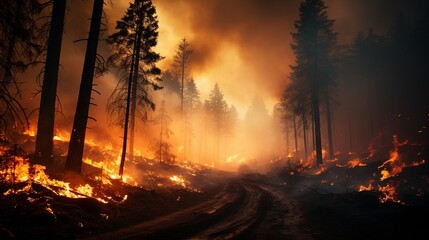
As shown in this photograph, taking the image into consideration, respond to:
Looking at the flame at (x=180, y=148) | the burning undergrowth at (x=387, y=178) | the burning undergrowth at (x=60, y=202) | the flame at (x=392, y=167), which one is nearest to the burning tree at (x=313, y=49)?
the burning undergrowth at (x=387, y=178)

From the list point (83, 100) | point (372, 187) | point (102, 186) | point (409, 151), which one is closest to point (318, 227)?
point (102, 186)

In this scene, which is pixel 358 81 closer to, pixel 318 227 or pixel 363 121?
pixel 363 121

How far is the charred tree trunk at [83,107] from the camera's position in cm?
1255

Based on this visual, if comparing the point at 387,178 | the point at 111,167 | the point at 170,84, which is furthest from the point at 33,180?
the point at 170,84

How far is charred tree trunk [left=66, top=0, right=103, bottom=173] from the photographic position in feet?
41.2

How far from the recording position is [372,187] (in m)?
20.4

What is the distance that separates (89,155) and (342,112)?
171 ft

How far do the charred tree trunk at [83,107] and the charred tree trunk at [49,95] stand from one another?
978mm

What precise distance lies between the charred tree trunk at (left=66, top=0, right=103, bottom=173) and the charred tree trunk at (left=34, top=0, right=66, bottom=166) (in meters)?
0.98

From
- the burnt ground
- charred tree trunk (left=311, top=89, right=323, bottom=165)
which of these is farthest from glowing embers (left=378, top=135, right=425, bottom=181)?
the burnt ground

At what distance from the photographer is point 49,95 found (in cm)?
1255

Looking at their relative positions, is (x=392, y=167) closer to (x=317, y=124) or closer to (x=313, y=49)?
(x=317, y=124)

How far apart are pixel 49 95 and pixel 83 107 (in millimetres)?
1536

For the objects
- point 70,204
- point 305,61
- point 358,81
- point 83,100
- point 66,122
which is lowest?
point 70,204
